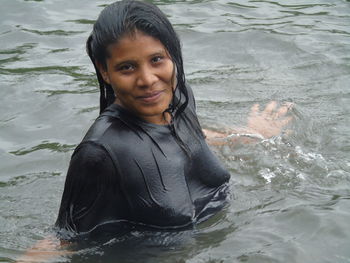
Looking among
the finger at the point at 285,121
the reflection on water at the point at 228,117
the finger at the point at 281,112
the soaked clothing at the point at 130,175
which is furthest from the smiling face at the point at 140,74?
the finger at the point at 281,112

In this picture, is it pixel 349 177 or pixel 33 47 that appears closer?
pixel 349 177

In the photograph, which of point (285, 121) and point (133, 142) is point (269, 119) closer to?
point (285, 121)

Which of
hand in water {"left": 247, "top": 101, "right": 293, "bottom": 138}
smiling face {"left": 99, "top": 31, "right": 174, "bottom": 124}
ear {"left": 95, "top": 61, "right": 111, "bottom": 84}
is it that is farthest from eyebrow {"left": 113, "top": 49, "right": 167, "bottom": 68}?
hand in water {"left": 247, "top": 101, "right": 293, "bottom": 138}

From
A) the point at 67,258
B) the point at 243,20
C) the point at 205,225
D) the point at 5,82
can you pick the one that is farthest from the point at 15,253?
the point at 243,20

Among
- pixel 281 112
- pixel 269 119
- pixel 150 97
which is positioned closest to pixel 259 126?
pixel 269 119

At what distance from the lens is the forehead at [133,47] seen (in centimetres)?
271

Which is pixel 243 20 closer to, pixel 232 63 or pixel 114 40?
pixel 232 63

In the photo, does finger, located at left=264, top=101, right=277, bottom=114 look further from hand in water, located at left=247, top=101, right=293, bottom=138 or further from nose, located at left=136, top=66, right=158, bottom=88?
nose, located at left=136, top=66, right=158, bottom=88

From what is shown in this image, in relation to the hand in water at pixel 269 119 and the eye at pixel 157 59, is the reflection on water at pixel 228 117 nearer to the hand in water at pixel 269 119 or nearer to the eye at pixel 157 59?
the hand in water at pixel 269 119

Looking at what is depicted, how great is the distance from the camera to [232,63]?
6.26m

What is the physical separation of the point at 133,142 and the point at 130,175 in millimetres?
158

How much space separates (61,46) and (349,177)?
146 inches

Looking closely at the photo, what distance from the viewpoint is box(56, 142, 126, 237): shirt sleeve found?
108 inches

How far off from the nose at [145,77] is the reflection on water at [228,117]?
0.80 meters
